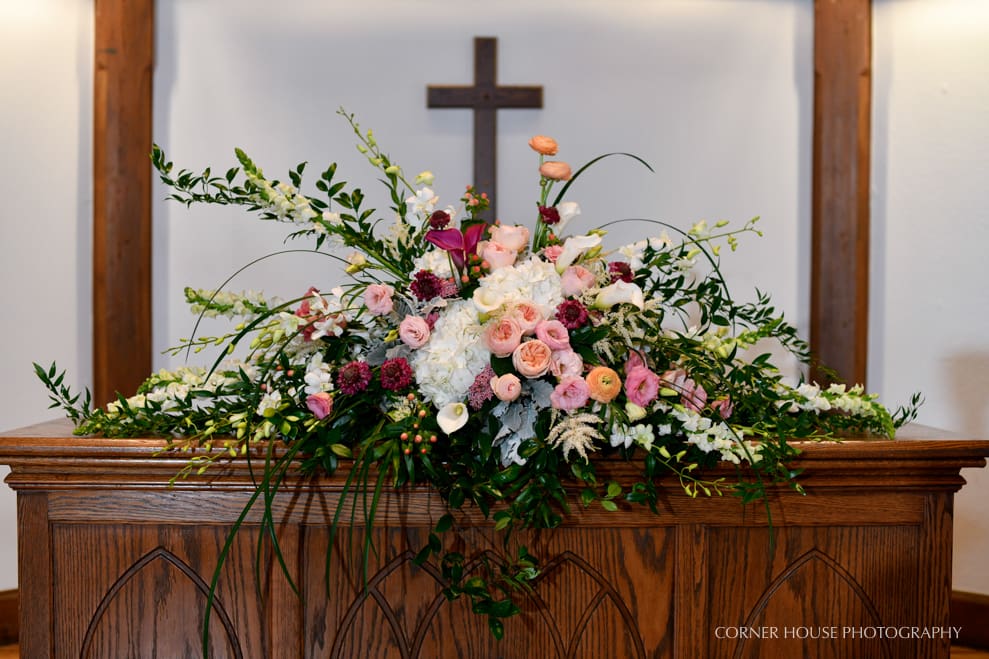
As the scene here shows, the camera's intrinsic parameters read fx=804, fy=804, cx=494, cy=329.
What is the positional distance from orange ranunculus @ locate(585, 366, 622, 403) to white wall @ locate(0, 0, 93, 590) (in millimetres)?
2381

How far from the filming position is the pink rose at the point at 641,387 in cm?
118

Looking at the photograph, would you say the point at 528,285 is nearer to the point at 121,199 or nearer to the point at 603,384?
the point at 603,384

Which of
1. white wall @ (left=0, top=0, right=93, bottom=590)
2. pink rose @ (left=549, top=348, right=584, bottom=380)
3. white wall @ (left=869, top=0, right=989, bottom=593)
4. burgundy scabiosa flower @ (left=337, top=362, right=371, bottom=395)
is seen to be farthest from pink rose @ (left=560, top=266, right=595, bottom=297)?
white wall @ (left=0, top=0, right=93, bottom=590)

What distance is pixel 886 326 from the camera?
9.66ft

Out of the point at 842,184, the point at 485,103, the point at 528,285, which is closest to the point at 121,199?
the point at 485,103

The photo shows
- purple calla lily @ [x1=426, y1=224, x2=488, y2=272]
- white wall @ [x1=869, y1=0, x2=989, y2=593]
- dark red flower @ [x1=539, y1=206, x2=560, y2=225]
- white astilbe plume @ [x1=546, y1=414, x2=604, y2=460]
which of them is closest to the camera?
white astilbe plume @ [x1=546, y1=414, x2=604, y2=460]

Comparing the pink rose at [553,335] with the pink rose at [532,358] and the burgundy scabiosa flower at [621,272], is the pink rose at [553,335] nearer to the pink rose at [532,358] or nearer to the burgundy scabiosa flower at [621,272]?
the pink rose at [532,358]

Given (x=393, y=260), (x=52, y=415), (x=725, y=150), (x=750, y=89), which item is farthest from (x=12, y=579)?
(x=750, y=89)

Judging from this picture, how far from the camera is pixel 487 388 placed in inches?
45.6

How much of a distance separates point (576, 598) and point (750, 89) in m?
2.35

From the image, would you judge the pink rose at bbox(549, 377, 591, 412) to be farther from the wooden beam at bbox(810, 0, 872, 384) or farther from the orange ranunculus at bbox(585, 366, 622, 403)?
the wooden beam at bbox(810, 0, 872, 384)

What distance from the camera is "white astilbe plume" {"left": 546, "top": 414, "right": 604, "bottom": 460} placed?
3.64ft

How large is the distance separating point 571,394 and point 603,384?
0.05 meters

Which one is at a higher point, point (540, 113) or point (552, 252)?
point (540, 113)
